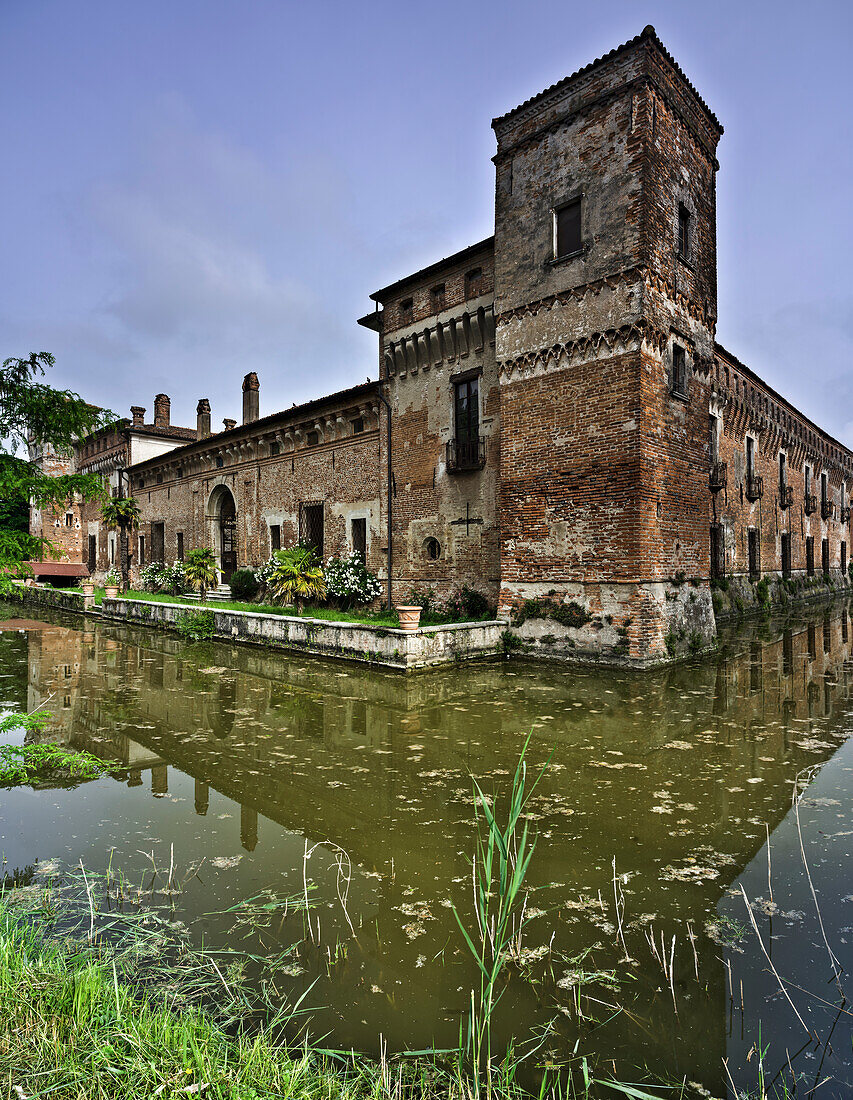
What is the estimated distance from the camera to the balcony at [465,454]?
1352 centimetres

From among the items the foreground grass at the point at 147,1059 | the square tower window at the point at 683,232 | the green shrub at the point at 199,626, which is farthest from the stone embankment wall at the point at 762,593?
the foreground grass at the point at 147,1059

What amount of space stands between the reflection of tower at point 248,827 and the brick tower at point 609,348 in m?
7.23

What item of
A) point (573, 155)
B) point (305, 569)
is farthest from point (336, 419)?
point (573, 155)

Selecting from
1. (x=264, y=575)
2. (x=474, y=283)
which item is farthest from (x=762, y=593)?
(x=264, y=575)

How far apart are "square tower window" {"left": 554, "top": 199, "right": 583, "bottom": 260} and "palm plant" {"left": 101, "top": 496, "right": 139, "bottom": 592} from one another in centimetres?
2162

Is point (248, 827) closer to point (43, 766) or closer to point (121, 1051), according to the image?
point (121, 1051)

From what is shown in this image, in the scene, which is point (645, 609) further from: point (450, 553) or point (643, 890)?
point (643, 890)

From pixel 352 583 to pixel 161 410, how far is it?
77.9 ft

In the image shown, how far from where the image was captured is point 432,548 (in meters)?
14.9

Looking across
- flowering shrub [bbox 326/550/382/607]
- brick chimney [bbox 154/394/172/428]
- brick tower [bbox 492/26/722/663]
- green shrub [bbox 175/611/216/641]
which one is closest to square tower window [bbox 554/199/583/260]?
brick tower [bbox 492/26/722/663]

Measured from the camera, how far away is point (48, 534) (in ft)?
133

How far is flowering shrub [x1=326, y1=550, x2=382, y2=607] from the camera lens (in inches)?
632

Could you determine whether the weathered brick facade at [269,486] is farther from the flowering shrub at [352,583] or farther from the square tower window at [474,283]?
the square tower window at [474,283]

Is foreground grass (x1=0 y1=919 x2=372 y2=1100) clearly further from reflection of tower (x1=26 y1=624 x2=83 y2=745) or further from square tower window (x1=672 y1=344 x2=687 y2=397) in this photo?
square tower window (x1=672 y1=344 x2=687 y2=397)
